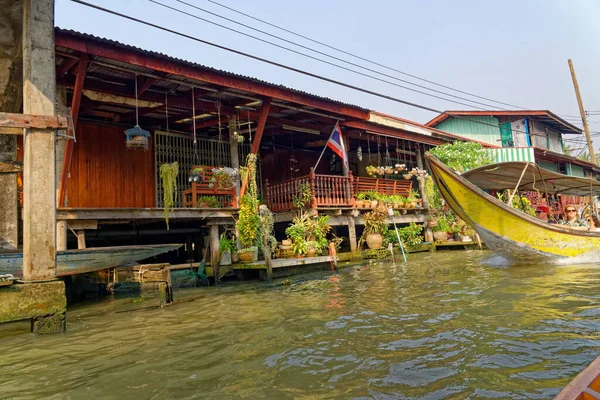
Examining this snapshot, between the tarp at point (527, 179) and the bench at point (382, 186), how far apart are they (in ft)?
13.3

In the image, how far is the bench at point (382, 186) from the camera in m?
13.4

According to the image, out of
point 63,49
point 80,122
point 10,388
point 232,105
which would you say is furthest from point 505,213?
point 80,122

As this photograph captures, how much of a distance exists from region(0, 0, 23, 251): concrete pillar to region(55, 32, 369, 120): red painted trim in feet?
2.40

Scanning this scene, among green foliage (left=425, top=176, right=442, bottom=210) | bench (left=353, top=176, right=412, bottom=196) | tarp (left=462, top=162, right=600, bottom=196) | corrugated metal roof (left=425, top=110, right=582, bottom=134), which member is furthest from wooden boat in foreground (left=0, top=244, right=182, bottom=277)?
corrugated metal roof (left=425, top=110, right=582, bottom=134)

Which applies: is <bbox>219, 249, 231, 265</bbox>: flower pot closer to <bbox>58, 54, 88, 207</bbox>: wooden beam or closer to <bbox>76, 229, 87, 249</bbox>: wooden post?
<bbox>76, 229, 87, 249</bbox>: wooden post

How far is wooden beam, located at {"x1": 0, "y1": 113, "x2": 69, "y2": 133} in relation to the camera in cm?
452

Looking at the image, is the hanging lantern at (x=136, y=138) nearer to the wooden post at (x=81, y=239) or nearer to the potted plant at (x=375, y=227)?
the wooden post at (x=81, y=239)

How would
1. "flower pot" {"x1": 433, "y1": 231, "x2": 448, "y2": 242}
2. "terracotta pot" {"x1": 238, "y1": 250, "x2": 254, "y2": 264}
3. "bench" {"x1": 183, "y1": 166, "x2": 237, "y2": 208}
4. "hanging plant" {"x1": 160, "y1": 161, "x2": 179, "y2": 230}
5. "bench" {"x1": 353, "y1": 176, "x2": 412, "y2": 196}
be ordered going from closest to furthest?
"hanging plant" {"x1": 160, "y1": 161, "x2": 179, "y2": 230}
"terracotta pot" {"x1": 238, "y1": 250, "x2": 254, "y2": 264}
"bench" {"x1": 183, "y1": 166, "x2": 237, "y2": 208}
"bench" {"x1": 353, "y1": 176, "x2": 412, "y2": 196}
"flower pot" {"x1": 433, "y1": 231, "x2": 448, "y2": 242}

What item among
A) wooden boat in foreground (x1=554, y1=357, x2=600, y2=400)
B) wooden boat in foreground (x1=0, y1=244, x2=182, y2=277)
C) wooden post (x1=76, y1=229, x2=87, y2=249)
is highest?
wooden post (x1=76, y1=229, x2=87, y2=249)

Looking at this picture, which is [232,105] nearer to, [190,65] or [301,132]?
[190,65]

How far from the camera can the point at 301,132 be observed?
14023 millimetres

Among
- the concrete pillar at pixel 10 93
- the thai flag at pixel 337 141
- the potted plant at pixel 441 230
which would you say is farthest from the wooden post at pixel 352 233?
the concrete pillar at pixel 10 93

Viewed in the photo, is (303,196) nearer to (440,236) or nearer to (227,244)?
(227,244)

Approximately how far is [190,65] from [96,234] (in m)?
4.98
